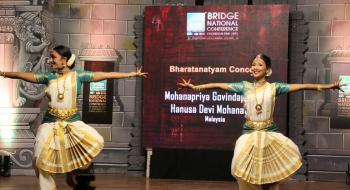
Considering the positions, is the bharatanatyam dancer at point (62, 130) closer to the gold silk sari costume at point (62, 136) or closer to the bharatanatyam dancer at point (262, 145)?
the gold silk sari costume at point (62, 136)

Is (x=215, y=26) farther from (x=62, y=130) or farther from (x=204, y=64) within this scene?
(x=62, y=130)

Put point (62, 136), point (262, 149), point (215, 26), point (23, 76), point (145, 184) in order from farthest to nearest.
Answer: point (215, 26)
point (145, 184)
point (23, 76)
point (62, 136)
point (262, 149)

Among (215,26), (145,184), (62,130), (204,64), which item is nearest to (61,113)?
(62,130)

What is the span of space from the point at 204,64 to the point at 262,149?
12.6 ft

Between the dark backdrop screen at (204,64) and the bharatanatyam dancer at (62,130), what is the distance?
3.39m

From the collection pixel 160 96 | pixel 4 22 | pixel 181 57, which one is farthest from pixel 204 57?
pixel 4 22

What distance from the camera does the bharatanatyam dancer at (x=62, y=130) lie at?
4.73 metres

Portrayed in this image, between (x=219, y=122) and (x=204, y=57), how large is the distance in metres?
0.94

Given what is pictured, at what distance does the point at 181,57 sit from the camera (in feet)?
27.1

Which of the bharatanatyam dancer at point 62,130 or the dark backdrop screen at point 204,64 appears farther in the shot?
the dark backdrop screen at point 204,64

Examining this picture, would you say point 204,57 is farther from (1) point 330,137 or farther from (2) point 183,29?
(1) point 330,137

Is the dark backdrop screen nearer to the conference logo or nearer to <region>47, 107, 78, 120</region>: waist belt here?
the conference logo

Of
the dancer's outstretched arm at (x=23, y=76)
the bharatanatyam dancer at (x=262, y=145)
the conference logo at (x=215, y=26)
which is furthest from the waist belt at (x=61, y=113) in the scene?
the conference logo at (x=215, y=26)

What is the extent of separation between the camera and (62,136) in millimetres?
4773
